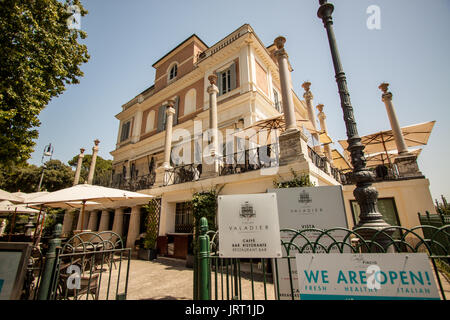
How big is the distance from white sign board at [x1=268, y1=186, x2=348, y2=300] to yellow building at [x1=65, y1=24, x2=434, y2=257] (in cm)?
331

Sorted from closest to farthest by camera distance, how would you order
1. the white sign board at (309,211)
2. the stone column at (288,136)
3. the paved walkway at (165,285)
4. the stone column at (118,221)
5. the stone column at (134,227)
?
1. the white sign board at (309,211)
2. the paved walkway at (165,285)
3. the stone column at (288,136)
4. the stone column at (134,227)
5. the stone column at (118,221)

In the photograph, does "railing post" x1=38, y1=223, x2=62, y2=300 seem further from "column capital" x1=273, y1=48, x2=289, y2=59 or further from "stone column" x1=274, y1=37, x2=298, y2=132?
"column capital" x1=273, y1=48, x2=289, y2=59

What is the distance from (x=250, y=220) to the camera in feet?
7.57

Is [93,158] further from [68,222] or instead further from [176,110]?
[176,110]

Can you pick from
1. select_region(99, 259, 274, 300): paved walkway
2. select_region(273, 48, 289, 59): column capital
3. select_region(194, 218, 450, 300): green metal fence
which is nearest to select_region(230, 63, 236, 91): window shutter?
select_region(273, 48, 289, 59): column capital

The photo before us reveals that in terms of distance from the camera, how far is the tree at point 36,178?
981 inches

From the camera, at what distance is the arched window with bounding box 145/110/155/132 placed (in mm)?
18656

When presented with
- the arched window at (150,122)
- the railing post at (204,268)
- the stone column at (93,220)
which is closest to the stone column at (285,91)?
the railing post at (204,268)

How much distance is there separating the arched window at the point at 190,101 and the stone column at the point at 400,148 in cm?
1230

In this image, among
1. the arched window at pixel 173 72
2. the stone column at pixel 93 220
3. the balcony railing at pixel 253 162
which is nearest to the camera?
the balcony railing at pixel 253 162

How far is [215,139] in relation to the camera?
30.2 ft

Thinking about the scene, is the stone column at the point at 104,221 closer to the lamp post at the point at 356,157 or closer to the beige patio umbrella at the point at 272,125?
the beige patio umbrella at the point at 272,125

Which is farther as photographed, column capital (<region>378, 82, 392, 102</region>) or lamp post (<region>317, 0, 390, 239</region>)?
column capital (<region>378, 82, 392, 102</region>)
